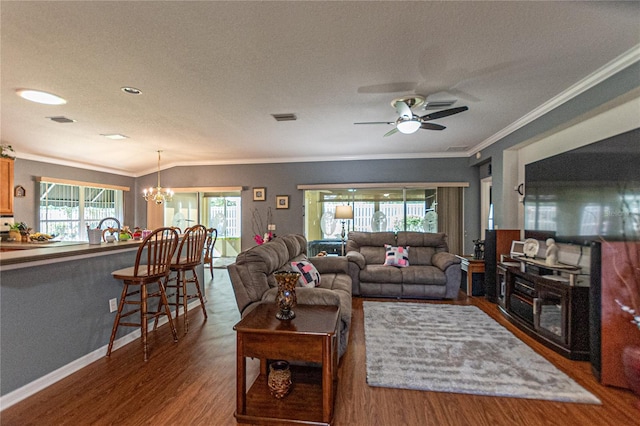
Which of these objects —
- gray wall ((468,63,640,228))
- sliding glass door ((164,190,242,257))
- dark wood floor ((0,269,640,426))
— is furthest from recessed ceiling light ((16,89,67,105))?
gray wall ((468,63,640,228))

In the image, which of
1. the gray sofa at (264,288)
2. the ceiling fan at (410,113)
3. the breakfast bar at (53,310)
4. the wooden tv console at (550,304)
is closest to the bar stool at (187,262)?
the breakfast bar at (53,310)

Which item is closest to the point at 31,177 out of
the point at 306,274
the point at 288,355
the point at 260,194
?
the point at 260,194

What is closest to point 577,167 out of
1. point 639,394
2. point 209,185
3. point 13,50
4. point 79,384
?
point 639,394

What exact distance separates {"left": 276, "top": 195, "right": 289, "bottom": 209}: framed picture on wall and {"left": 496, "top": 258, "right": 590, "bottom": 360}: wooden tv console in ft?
14.3

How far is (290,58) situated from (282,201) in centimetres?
447

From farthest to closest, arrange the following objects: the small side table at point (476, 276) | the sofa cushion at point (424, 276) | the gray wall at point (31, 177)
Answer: the gray wall at point (31, 177) → the small side table at point (476, 276) → the sofa cushion at point (424, 276)

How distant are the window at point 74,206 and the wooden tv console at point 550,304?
283 inches

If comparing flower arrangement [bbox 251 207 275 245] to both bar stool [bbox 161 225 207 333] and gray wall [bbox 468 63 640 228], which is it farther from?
gray wall [bbox 468 63 640 228]

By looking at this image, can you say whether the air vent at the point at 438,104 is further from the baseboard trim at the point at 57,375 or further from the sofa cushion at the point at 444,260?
the baseboard trim at the point at 57,375

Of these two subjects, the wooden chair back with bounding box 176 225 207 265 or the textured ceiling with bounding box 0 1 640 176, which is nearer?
the textured ceiling with bounding box 0 1 640 176

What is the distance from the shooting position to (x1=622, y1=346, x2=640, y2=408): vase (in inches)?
81.7

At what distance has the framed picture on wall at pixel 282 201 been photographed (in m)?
6.77

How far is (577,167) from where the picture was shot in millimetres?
2982

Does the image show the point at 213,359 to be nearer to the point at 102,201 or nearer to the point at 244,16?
the point at 244,16
